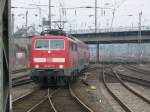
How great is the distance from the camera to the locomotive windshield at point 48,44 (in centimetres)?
2261

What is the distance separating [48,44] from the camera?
22.7m

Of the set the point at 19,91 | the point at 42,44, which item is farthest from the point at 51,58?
the point at 19,91

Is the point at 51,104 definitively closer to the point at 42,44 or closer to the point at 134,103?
the point at 134,103

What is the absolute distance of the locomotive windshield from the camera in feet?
74.2

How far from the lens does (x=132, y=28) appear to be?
85.2 metres

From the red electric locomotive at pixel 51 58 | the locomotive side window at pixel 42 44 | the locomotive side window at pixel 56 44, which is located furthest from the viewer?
the locomotive side window at pixel 42 44

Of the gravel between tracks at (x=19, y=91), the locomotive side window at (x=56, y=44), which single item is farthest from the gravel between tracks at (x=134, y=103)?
the gravel between tracks at (x=19, y=91)

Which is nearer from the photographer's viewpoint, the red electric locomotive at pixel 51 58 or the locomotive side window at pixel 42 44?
the red electric locomotive at pixel 51 58

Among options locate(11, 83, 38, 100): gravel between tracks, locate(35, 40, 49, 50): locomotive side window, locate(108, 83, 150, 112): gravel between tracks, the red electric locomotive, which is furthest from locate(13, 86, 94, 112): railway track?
locate(35, 40, 49, 50): locomotive side window

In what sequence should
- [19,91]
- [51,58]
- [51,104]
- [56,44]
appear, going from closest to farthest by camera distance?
[51,104] < [19,91] < [51,58] < [56,44]

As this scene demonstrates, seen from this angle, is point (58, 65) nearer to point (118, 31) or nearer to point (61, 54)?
point (61, 54)

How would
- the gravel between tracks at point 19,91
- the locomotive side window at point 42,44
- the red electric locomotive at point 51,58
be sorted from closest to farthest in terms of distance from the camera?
1. the gravel between tracks at point 19,91
2. the red electric locomotive at point 51,58
3. the locomotive side window at point 42,44

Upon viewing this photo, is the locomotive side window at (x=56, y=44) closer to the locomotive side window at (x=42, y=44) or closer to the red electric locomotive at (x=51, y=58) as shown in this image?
the red electric locomotive at (x=51, y=58)

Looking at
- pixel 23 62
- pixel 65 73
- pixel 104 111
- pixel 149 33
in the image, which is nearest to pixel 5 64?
pixel 104 111
